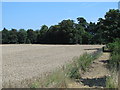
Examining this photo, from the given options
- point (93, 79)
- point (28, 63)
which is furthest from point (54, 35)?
point (93, 79)

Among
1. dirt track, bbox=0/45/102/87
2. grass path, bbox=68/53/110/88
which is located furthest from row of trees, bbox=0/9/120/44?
grass path, bbox=68/53/110/88

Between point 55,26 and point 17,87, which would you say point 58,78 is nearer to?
point 17,87

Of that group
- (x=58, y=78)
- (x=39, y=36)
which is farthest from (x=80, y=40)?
(x=58, y=78)

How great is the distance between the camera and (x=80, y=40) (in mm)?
87500

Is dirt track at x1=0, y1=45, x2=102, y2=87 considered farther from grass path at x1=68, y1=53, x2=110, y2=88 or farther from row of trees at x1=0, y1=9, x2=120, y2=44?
row of trees at x1=0, y1=9, x2=120, y2=44

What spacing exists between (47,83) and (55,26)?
8755 centimetres

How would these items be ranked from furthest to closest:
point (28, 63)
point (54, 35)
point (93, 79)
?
point (54, 35)
point (28, 63)
point (93, 79)

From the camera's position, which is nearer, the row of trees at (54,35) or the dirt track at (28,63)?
the dirt track at (28,63)

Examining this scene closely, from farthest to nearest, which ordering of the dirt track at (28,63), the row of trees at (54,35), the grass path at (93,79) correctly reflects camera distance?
the row of trees at (54,35) < the dirt track at (28,63) < the grass path at (93,79)

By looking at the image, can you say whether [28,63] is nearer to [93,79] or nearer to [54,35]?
[93,79]

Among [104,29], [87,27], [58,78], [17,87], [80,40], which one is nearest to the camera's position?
[17,87]

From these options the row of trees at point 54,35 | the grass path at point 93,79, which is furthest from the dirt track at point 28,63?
the row of trees at point 54,35

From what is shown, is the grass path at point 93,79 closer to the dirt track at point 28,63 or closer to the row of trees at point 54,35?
the dirt track at point 28,63

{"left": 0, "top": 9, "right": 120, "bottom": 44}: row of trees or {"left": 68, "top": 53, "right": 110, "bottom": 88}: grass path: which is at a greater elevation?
{"left": 0, "top": 9, "right": 120, "bottom": 44}: row of trees
